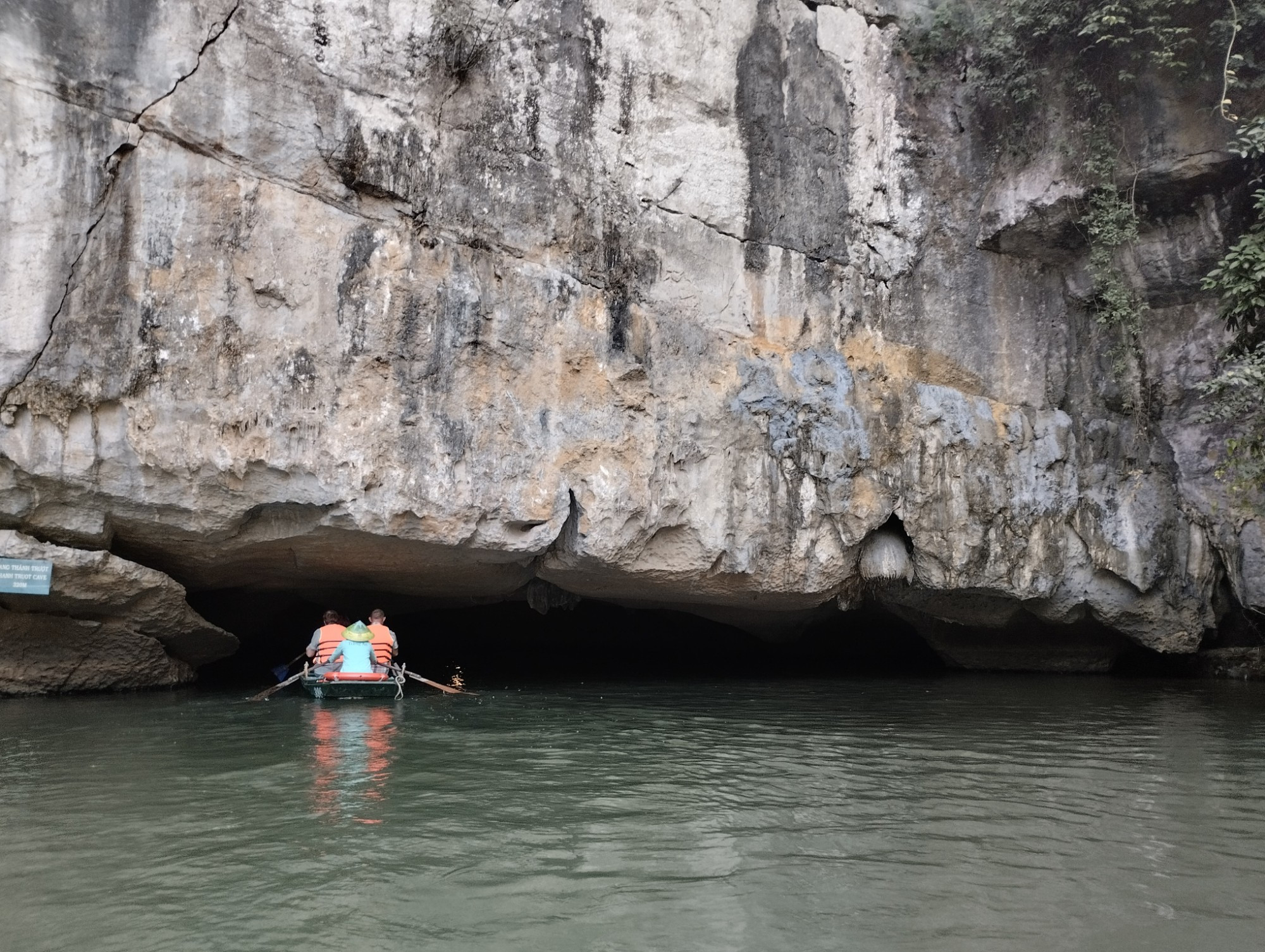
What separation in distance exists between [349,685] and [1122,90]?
10.8m

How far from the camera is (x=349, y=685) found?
1157 centimetres

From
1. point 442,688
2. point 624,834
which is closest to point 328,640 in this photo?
point 442,688

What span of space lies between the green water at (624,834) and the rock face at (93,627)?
46.0 inches

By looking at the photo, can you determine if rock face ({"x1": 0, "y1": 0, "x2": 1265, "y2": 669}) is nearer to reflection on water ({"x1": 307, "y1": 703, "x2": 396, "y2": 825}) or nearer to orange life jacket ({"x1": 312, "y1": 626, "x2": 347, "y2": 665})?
orange life jacket ({"x1": 312, "y1": 626, "x2": 347, "y2": 665})

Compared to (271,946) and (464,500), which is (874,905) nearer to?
(271,946)

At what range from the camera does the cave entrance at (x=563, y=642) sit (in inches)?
594

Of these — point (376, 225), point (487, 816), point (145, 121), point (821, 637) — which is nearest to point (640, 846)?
point (487, 816)

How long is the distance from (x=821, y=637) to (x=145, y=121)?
42.7 ft

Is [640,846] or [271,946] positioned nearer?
[271,946]

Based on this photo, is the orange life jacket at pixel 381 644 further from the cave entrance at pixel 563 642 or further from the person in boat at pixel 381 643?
the cave entrance at pixel 563 642

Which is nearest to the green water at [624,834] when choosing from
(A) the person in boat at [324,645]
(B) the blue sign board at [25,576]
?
(B) the blue sign board at [25,576]

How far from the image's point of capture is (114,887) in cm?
452

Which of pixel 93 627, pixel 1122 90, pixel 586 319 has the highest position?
pixel 1122 90

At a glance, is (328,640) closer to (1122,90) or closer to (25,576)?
(25,576)
